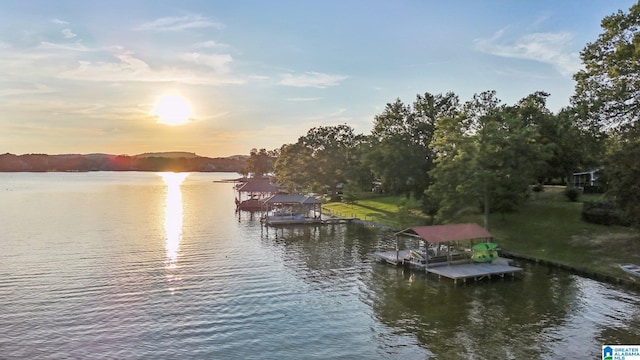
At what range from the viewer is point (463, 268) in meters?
37.5

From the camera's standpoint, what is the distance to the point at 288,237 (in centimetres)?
5797

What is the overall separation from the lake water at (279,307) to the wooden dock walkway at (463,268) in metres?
0.73

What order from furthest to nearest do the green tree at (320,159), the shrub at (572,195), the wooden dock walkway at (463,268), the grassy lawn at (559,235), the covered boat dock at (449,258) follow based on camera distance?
the green tree at (320,159) < the shrub at (572,195) < the grassy lawn at (559,235) < the covered boat dock at (449,258) < the wooden dock walkway at (463,268)

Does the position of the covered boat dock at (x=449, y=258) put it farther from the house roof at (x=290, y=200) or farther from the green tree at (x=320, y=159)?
the green tree at (x=320, y=159)

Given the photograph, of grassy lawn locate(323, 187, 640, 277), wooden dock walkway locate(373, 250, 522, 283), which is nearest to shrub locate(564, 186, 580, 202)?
grassy lawn locate(323, 187, 640, 277)

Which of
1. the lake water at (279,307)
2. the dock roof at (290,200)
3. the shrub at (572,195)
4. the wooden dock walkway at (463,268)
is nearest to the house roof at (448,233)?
the wooden dock walkway at (463,268)

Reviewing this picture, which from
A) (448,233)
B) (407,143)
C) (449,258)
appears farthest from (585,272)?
(407,143)

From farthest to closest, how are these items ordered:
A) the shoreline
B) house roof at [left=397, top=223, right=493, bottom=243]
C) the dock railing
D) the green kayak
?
the dock railing < the green kayak < house roof at [left=397, top=223, right=493, bottom=243] < the shoreline

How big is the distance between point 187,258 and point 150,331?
62.1 feet

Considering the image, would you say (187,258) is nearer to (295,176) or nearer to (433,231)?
(433,231)

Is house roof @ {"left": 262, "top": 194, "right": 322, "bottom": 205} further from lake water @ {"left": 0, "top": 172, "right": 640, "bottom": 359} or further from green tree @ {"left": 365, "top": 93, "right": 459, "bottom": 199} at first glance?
lake water @ {"left": 0, "top": 172, "right": 640, "bottom": 359}

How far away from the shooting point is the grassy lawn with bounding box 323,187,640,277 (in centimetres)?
3775

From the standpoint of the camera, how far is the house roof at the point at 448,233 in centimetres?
3786

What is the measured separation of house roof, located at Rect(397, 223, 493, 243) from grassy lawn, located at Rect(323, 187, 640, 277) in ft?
19.5
